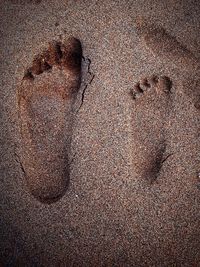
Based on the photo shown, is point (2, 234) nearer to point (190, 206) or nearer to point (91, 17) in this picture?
point (190, 206)

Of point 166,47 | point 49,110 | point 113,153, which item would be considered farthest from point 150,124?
point 49,110

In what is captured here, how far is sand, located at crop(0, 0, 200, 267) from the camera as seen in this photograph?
63.9 inches

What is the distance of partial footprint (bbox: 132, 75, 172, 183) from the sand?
0.04 ft

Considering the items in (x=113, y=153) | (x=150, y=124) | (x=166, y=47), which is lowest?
(x=113, y=153)

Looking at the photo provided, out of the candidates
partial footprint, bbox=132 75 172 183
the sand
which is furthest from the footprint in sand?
partial footprint, bbox=132 75 172 183

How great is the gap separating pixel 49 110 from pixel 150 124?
50 cm

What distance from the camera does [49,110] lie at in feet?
5.61

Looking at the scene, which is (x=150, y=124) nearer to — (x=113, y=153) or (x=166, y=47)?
(x=113, y=153)

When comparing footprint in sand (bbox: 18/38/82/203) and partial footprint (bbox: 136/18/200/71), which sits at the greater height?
partial footprint (bbox: 136/18/200/71)

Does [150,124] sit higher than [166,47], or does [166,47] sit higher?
[166,47]

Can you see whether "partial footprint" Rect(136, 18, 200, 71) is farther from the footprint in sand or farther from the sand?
the footprint in sand

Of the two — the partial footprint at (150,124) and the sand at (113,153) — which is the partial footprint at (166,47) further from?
the partial footprint at (150,124)

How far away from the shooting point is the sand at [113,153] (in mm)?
1623

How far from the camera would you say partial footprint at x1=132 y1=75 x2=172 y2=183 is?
1641 mm
